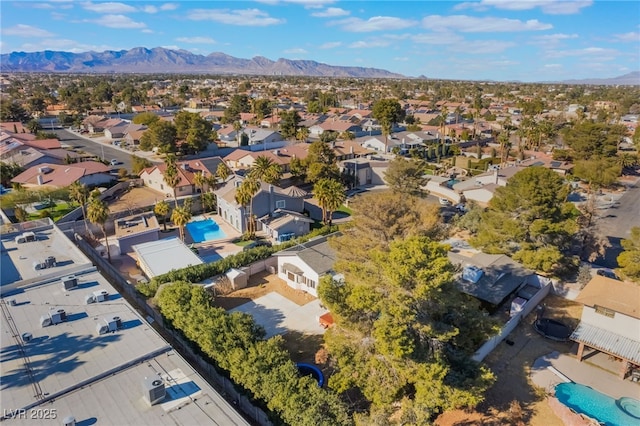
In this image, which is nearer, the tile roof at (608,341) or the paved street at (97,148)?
the tile roof at (608,341)

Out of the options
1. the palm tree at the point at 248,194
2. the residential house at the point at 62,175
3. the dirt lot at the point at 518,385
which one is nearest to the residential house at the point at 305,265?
the palm tree at the point at 248,194

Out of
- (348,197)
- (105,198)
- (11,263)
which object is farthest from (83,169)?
(348,197)

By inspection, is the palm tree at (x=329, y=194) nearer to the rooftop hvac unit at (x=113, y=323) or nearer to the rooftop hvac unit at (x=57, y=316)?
the rooftop hvac unit at (x=113, y=323)

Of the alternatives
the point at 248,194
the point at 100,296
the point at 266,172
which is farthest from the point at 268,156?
the point at 100,296

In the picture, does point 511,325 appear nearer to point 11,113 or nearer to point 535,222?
point 535,222

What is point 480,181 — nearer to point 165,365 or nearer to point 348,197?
point 348,197

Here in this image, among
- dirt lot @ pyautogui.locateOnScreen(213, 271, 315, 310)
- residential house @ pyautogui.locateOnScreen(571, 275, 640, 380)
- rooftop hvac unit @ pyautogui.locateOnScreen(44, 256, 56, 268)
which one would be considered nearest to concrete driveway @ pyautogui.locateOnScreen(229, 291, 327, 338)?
dirt lot @ pyautogui.locateOnScreen(213, 271, 315, 310)
